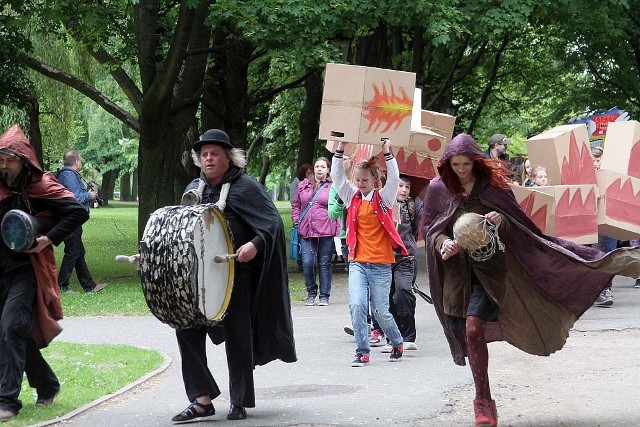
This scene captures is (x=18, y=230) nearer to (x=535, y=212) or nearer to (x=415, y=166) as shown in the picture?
(x=535, y=212)

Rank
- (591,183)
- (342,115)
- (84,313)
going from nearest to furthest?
(342,115) < (591,183) < (84,313)

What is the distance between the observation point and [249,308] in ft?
26.1

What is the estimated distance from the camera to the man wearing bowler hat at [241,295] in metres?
7.79

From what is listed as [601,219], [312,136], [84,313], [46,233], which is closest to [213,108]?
[312,136]

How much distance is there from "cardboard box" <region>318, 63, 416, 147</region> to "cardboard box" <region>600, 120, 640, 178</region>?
13.3 ft

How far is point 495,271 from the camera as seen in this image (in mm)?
7438

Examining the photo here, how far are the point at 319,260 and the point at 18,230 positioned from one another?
27.5 ft

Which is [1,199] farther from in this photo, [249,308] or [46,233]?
[249,308]

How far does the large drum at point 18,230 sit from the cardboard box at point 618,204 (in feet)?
22.9

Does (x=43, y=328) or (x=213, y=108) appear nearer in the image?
(x=43, y=328)

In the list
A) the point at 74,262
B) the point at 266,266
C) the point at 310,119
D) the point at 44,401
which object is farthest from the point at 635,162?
the point at 310,119

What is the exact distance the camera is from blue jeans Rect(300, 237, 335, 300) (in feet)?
52.4

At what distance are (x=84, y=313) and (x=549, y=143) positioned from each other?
21.2ft

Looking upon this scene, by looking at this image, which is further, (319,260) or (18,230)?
(319,260)
